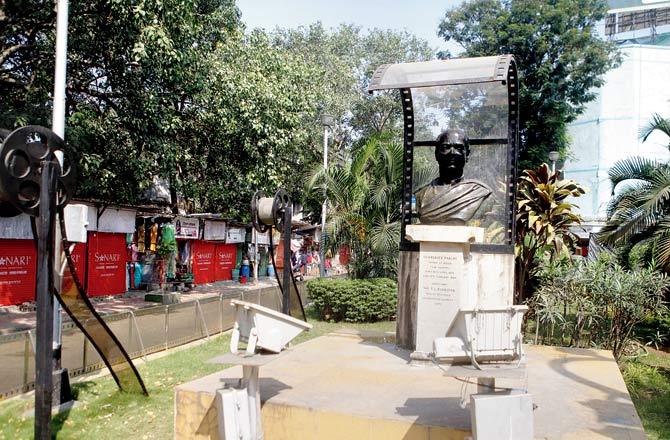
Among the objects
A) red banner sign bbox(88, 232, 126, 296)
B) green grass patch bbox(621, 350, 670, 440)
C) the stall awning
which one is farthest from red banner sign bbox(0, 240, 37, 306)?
green grass patch bbox(621, 350, 670, 440)

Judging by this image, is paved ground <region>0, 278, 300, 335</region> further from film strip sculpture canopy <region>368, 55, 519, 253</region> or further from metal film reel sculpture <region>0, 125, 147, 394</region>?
film strip sculpture canopy <region>368, 55, 519, 253</region>

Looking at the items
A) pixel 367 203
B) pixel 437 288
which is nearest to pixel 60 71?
pixel 437 288

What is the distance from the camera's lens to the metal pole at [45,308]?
502 cm

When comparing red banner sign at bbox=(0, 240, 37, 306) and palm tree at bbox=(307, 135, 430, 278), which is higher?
palm tree at bbox=(307, 135, 430, 278)

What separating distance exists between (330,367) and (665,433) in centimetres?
370

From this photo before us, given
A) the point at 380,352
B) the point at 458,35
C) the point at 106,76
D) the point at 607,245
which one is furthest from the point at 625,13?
the point at 380,352

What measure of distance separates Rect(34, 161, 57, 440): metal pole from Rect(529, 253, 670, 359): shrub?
745 cm

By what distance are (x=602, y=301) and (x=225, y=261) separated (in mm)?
17181

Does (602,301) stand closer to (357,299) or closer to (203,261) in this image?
(357,299)

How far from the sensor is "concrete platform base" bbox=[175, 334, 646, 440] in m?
4.61

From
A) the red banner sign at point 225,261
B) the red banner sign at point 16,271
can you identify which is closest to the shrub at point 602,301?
the red banner sign at point 16,271

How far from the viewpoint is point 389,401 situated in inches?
205

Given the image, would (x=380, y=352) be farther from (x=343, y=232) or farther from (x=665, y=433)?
(x=343, y=232)

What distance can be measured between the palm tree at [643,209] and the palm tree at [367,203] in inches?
177
